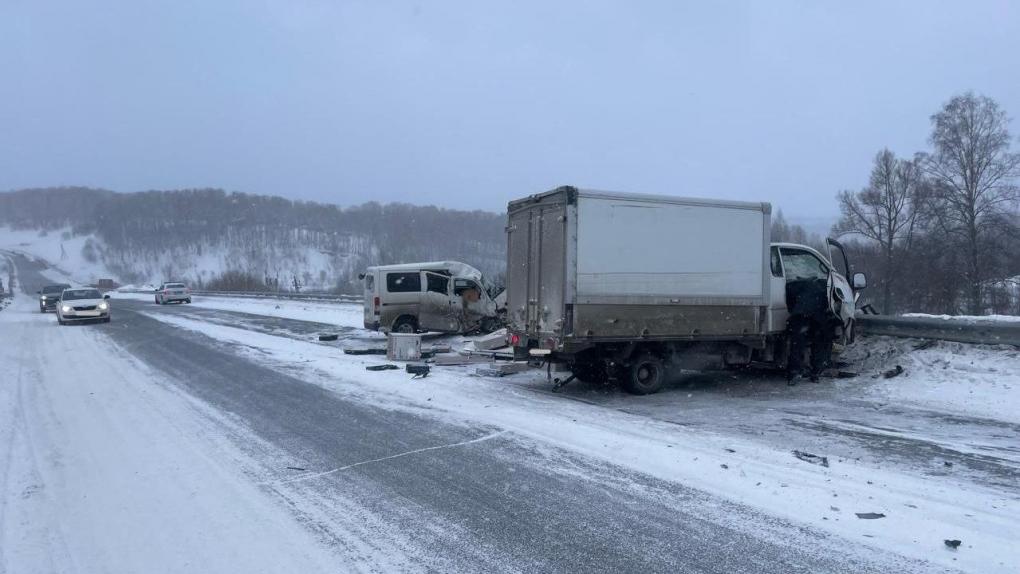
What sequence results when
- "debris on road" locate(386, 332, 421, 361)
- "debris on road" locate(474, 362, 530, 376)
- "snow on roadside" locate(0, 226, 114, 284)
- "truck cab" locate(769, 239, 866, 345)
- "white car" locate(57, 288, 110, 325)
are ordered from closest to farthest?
"truck cab" locate(769, 239, 866, 345)
"debris on road" locate(474, 362, 530, 376)
"debris on road" locate(386, 332, 421, 361)
"white car" locate(57, 288, 110, 325)
"snow on roadside" locate(0, 226, 114, 284)

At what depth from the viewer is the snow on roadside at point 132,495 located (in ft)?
14.8

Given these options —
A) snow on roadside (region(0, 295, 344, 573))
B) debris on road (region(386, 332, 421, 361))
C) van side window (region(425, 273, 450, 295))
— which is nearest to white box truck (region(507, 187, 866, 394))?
debris on road (region(386, 332, 421, 361))

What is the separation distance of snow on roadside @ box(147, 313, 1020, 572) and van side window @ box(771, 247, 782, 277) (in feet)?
13.3

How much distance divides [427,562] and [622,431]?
404 centimetres

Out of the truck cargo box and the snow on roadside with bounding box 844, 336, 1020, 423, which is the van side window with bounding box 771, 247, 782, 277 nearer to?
the truck cargo box

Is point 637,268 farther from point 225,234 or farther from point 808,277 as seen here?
point 225,234

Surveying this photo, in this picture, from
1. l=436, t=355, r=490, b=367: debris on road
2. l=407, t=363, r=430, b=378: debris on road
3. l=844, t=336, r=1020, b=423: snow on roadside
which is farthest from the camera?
l=436, t=355, r=490, b=367: debris on road

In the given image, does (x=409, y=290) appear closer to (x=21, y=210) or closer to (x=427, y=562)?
(x=427, y=562)

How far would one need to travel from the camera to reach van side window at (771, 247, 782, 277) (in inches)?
448

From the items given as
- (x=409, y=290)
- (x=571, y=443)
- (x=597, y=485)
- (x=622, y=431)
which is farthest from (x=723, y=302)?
(x=409, y=290)

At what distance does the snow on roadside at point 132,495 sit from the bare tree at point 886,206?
1742 inches

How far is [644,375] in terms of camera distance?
10.8 metres

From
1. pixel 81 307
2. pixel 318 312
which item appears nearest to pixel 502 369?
pixel 81 307

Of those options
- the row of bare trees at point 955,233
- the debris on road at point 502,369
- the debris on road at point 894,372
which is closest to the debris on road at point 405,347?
the debris on road at point 502,369
